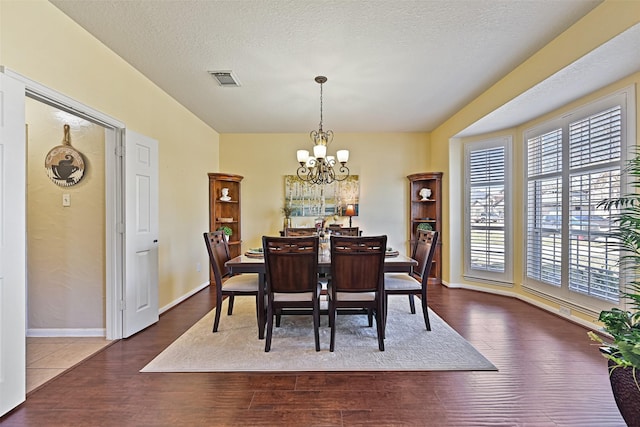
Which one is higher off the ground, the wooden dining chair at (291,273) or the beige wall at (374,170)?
the beige wall at (374,170)

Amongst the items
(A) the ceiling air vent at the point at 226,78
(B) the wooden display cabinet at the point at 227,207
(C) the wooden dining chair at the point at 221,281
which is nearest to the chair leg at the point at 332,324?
(C) the wooden dining chair at the point at 221,281

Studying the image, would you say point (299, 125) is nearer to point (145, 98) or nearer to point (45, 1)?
point (145, 98)

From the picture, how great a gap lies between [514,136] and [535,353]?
9.97ft

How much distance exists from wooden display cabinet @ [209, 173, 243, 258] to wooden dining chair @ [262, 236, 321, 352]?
9.10 feet

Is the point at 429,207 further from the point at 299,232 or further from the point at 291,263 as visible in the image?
the point at 291,263

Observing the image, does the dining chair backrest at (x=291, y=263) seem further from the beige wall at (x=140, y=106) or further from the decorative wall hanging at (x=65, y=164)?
the decorative wall hanging at (x=65, y=164)

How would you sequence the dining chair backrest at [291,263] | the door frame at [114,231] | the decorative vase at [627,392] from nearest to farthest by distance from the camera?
1. the decorative vase at [627,392]
2. the dining chair backrest at [291,263]
3. the door frame at [114,231]

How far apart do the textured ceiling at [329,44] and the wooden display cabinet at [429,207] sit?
1462 millimetres

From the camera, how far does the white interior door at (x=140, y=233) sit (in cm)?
294

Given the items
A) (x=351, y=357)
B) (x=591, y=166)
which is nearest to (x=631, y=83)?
(x=591, y=166)

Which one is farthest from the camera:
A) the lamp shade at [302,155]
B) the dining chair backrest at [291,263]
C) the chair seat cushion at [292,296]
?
the lamp shade at [302,155]

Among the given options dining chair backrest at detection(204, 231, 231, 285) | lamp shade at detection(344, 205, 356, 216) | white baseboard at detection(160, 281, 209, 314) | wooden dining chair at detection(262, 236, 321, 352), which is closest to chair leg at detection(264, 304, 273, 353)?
wooden dining chair at detection(262, 236, 321, 352)

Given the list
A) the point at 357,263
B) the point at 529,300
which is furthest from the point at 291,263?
the point at 529,300

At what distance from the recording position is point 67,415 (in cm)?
181
